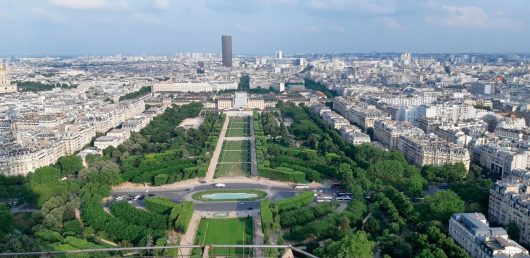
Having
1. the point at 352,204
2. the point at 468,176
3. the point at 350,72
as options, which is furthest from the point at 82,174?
the point at 350,72

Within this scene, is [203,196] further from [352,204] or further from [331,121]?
[331,121]

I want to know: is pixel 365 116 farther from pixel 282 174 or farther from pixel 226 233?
pixel 226 233

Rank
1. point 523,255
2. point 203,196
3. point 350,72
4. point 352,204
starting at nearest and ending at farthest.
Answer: point 523,255 < point 352,204 < point 203,196 < point 350,72

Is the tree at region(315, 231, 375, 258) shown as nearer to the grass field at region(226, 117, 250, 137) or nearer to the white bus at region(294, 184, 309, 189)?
the white bus at region(294, 184, 309, 189)

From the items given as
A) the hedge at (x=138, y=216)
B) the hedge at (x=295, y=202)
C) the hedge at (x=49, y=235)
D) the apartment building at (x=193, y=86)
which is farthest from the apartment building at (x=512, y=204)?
the apartment building at (x=193, y=86)

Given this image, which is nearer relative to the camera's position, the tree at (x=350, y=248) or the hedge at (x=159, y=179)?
the tree at (x=350, y=248)

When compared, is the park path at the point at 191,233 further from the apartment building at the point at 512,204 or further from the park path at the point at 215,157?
the apartment building at the point at 512,204

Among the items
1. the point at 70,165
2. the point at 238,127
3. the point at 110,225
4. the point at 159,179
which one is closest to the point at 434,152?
the point at 159,179

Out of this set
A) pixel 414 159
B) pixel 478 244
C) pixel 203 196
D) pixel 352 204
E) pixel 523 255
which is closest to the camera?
pixel 523 255
